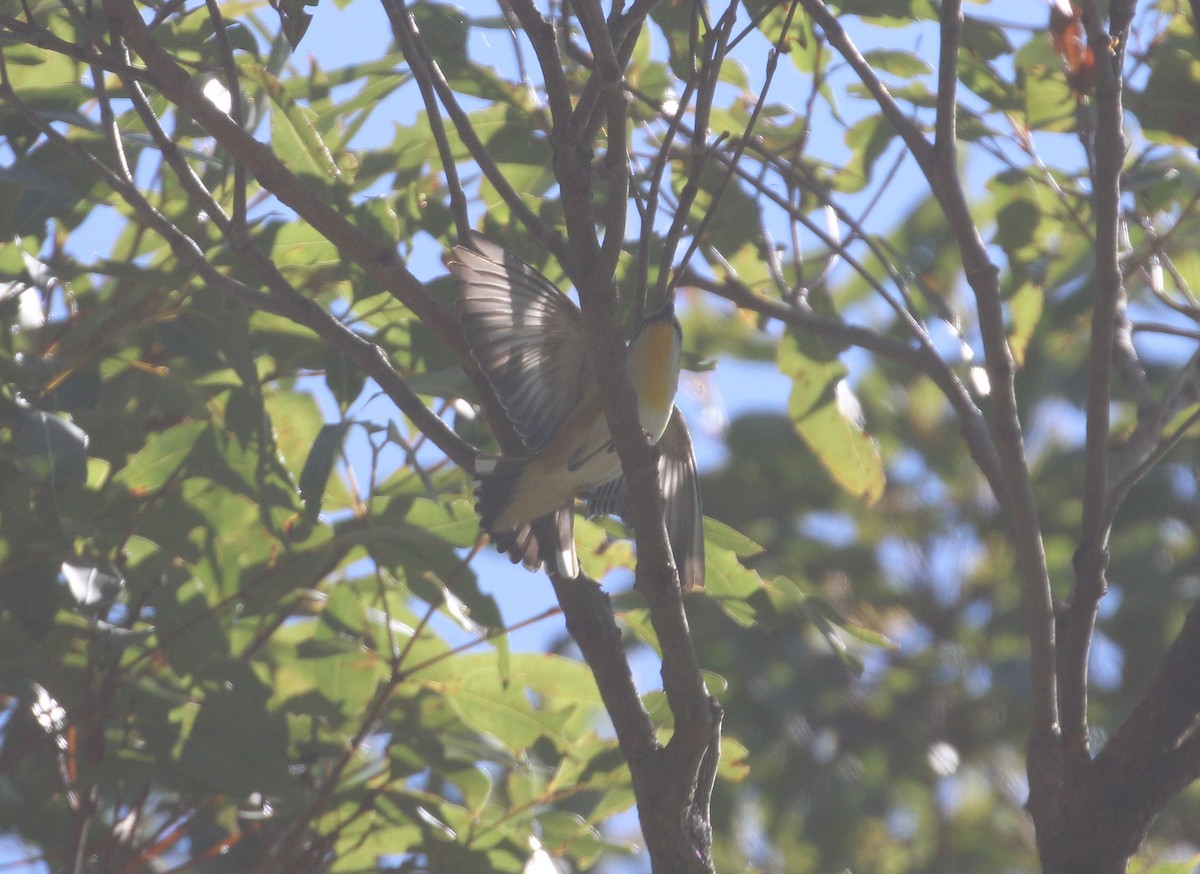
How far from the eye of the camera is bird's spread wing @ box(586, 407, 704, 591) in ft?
6.44

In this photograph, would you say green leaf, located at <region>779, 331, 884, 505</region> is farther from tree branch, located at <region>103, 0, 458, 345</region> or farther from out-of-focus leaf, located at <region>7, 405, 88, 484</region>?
out-of-focus leaf, located at <region>7, 405, 88, 484</region>

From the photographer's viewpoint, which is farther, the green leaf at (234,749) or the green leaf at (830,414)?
the green leaf at (830,414)

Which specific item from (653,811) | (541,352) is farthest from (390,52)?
(653,811)

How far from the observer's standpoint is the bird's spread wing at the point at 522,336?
188 cm

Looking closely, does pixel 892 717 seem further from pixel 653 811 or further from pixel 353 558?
pixel 653 811

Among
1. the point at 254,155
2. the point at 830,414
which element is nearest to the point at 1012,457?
the point at 830,414

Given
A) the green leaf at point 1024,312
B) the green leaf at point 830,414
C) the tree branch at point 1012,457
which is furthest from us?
the green leaf at point 1024,312

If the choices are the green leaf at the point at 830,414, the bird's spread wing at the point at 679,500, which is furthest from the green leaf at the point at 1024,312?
the bird's spread wing at the point at 679,500

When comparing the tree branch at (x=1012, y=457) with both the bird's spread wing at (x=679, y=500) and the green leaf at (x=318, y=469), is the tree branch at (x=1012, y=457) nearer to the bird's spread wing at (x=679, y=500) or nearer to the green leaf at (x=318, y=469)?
the bird's spread wing at (x=679, y=500)

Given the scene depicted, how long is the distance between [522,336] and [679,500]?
1.18 feet

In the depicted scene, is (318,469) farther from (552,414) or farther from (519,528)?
(552,414)

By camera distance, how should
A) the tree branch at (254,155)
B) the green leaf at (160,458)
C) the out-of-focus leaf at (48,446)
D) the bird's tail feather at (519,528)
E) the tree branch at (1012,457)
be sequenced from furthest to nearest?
the green leaf at (160,458) < the bird's tail feather at (519,528) < the tree branch at (1012,457) < the out-of-focus leaf at (48,446) < the tree branch at (254,155)

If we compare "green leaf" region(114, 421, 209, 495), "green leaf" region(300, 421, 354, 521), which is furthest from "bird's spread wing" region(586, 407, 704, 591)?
"green leaf" region(114, 421, 209, 495)

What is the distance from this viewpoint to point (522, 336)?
220 cm
